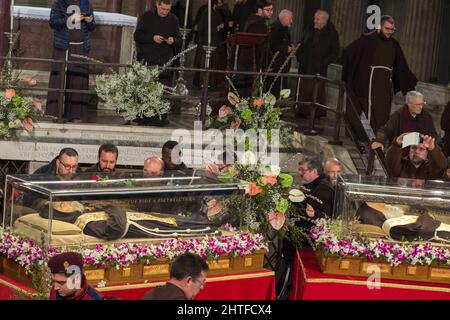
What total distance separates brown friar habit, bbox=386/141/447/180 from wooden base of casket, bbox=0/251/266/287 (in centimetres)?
241

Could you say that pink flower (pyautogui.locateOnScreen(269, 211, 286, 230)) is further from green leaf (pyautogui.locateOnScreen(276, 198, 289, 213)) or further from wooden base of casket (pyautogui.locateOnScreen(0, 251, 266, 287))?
wooden base of casket (pyautogui.locateOnScreen(0, 251, 266, 287))

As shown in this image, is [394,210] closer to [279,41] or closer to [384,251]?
[384,251]

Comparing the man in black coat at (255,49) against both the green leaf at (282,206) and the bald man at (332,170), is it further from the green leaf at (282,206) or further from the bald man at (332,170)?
the green leaf at (282,206)

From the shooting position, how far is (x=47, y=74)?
18.0 metres

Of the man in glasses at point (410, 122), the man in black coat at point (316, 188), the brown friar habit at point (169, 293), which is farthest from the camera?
the man in glasses at point (410, 122)

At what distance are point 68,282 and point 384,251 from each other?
Result: 12.5 ft

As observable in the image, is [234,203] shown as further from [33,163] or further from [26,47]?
[26,47]

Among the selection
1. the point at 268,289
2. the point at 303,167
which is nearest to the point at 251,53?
the point at 303,167

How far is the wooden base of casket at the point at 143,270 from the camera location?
36.3ft

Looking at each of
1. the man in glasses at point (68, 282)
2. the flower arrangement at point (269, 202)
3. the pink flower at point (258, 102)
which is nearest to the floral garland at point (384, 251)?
the flower arrangement at point (269, 202)

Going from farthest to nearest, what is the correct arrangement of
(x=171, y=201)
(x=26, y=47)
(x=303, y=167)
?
(x=26, y=47), (x=303, y=167), (x=171, y=201)

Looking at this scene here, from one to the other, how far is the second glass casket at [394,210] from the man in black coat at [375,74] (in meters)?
4.06

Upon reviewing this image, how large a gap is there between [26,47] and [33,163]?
2755 millimetres

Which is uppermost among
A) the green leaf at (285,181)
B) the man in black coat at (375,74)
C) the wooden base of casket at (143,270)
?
the man in black coat at (375,74)
